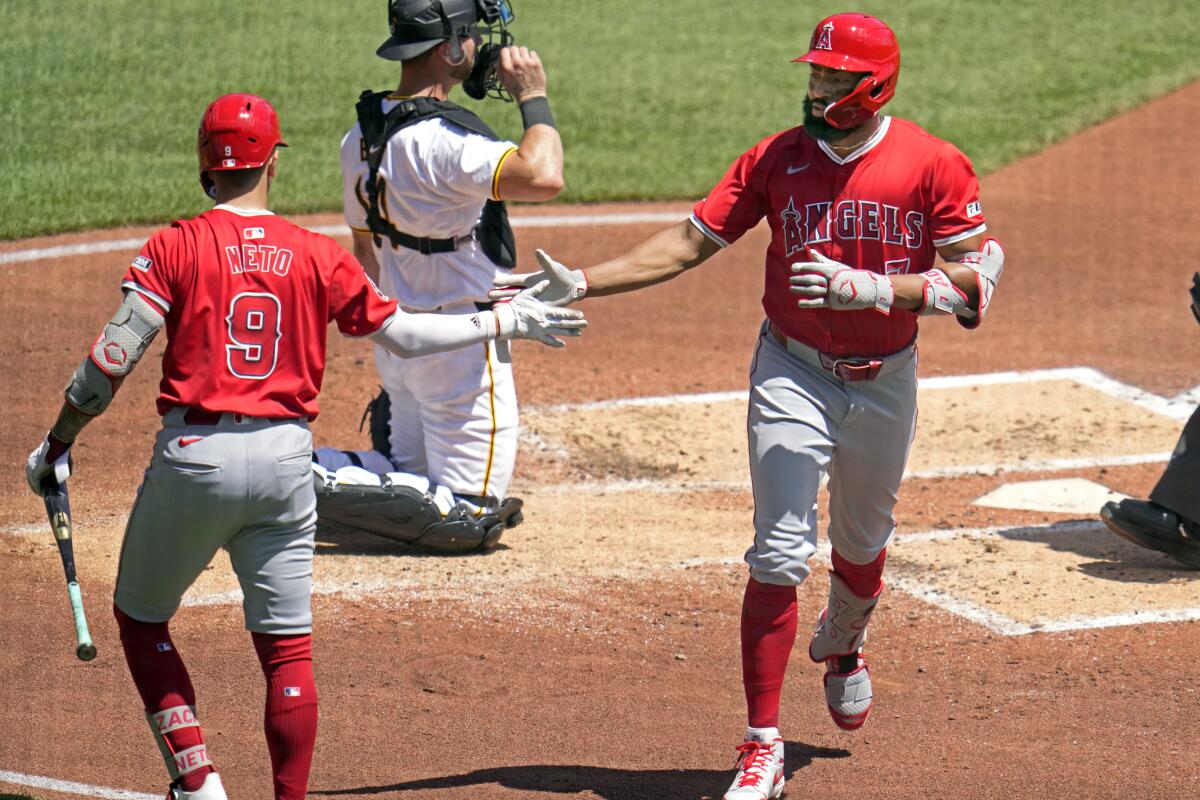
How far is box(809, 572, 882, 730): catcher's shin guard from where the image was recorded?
15.8 ft

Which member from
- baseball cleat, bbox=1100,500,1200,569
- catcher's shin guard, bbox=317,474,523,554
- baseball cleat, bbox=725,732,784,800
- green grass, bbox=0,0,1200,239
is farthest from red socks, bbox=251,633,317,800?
green grass, bbox=0,0,1200,239

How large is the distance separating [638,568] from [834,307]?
7.18 ft

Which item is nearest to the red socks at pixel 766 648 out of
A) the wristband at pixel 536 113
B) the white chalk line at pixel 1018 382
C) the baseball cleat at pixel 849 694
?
the baseball cleat at pixel 849 694

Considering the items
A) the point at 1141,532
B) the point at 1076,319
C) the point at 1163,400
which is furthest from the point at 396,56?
the point at 1076,319

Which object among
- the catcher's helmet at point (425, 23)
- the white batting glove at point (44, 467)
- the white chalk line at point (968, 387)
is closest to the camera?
the white batting glove at point (44, 467)

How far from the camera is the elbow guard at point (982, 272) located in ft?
14.5

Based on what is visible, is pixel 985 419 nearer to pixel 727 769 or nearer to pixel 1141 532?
pixel 1141 532

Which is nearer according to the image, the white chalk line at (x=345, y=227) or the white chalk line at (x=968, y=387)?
the white chalk line at (x=968, y=387)

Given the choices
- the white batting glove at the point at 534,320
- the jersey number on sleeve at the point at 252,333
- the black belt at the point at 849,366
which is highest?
the jersey number on sleeve at the point at 252,333

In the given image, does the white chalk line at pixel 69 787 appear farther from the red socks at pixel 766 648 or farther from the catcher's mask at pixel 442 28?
the catcher's mask at pixel 442 28

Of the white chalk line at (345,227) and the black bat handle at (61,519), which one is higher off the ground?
the black bat handle at (61,519)

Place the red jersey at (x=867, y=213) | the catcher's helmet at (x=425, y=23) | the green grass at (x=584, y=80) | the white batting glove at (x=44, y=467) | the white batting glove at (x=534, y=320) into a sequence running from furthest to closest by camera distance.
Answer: the green grass at (x=584, y=80) < the catcher's helmet at (x=425, y=23) < the red jersey at (x=867, y=213) < the white batting glove at (x=534, y=320) < the white batting glove at (x=44, y=467)

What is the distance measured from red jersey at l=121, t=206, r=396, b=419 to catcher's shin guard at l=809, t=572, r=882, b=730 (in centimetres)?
187

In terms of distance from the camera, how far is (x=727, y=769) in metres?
4.65
